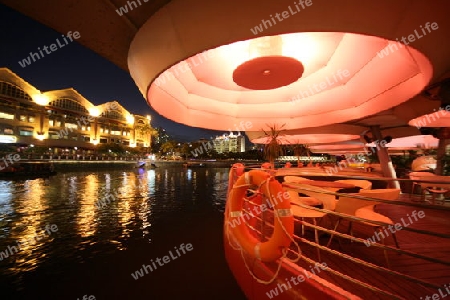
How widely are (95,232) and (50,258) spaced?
6.67ft

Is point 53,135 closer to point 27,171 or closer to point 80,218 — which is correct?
point 27,171

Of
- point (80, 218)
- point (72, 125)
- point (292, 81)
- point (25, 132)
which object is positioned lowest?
point (80, 218)

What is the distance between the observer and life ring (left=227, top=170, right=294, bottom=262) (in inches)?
102

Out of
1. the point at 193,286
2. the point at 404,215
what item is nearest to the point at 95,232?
the point at 193,286

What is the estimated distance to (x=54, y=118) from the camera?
148 ft

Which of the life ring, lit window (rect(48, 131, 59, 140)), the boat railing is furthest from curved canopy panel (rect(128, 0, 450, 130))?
lit window (rect(48, 131, 59, 140))

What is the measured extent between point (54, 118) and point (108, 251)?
50.3m

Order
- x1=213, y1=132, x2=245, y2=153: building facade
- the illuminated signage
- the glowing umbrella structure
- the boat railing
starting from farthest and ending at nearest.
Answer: x1=213, y1=132, x2=245, y2=153: building facade, the illuminated signage, the glowing umbrella structure, the boat railing

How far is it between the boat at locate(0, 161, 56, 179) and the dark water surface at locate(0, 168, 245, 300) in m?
11.5

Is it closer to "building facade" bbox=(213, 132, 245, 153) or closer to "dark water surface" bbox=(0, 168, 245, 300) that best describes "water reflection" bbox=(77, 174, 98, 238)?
"dark water surface" bbox=(0, 168, 245, 300)

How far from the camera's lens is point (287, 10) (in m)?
2.60

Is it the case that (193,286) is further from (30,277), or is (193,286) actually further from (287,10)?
(287,10)

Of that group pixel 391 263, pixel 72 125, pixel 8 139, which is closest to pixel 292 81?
pixel 391 263

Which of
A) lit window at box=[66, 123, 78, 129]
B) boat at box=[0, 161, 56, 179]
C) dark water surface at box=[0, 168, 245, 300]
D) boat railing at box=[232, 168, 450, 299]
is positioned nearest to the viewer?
boat railing at box=[232, 168, 450, 299]
